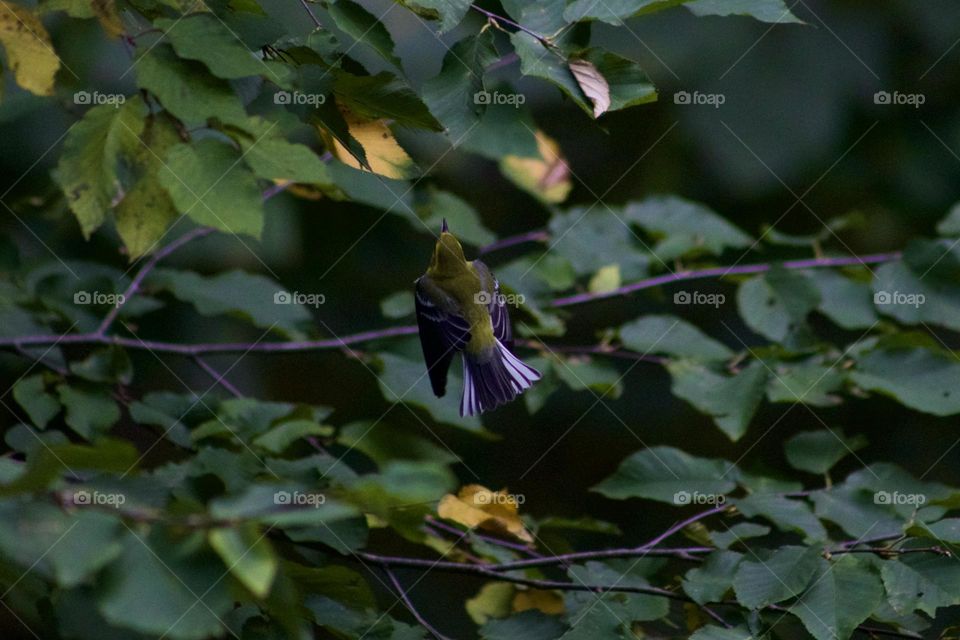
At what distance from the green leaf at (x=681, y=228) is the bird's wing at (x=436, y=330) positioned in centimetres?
122

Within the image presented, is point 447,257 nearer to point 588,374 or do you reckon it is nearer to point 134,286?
point 588,374

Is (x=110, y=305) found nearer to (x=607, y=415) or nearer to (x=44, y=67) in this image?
(x=44, y=67)

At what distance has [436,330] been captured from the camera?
178 centimetres

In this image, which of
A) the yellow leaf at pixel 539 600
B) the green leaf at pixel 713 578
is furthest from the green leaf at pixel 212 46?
the yellow leaf at pixel 539 600

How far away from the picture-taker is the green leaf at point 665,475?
7.26 feet

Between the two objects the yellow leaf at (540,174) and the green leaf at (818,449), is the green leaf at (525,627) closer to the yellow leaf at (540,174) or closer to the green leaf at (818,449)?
the green leaf at (818,449)

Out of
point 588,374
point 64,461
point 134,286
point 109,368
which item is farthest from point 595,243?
point 64,461

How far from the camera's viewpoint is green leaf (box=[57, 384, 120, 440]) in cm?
227

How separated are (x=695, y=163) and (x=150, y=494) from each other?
3.46 metres

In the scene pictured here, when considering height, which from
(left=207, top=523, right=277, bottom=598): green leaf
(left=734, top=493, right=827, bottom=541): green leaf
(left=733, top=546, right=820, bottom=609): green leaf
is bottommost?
(left=734, top=493, right=827, bottom=541): green leaf

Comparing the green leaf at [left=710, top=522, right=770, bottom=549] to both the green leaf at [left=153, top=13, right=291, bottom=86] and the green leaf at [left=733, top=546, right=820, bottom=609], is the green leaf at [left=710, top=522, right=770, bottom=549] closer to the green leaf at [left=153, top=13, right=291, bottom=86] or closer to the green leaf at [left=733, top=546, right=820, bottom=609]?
the green leaf at [left=733, top=546, right=820, bottom=609]

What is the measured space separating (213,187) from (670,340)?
4.60 feet

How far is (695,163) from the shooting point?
4.55m

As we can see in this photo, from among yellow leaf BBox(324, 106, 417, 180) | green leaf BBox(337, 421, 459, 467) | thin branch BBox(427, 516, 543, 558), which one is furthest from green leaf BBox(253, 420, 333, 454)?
yellow leaf BBox(324, 106, 417, 180)
